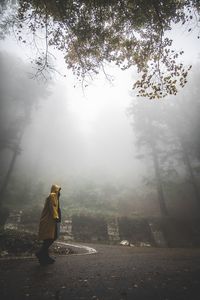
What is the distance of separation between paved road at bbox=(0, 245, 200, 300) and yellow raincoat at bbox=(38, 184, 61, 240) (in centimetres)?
69

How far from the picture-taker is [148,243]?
48.1 ft

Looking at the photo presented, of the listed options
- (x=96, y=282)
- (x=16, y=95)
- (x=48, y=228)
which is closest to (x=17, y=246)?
(x=48, y=228)

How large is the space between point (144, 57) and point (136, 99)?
51.8 ft

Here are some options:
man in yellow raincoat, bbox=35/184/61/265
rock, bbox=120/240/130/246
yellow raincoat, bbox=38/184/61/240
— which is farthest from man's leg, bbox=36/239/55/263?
rock, bbox=120/240/130/246

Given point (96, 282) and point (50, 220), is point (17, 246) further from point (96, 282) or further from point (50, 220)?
point (96, 282)

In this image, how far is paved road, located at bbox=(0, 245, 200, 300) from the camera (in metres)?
3.55

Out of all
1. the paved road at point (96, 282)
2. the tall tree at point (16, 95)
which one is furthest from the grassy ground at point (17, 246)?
the tall tree at point (16, 95)

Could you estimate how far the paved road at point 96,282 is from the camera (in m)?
3.55

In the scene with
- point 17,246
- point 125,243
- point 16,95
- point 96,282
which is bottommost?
point 96,282

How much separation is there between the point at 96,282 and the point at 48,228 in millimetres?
2097

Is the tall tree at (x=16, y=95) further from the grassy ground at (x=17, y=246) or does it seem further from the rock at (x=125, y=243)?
the grassy ground at (x=17, y=246)

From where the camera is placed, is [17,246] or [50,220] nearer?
[50,220]

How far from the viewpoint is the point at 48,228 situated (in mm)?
5918

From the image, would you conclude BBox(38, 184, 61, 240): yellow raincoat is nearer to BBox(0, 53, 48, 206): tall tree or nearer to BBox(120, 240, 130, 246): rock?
BBox(120, 240, 130, 246): rock
